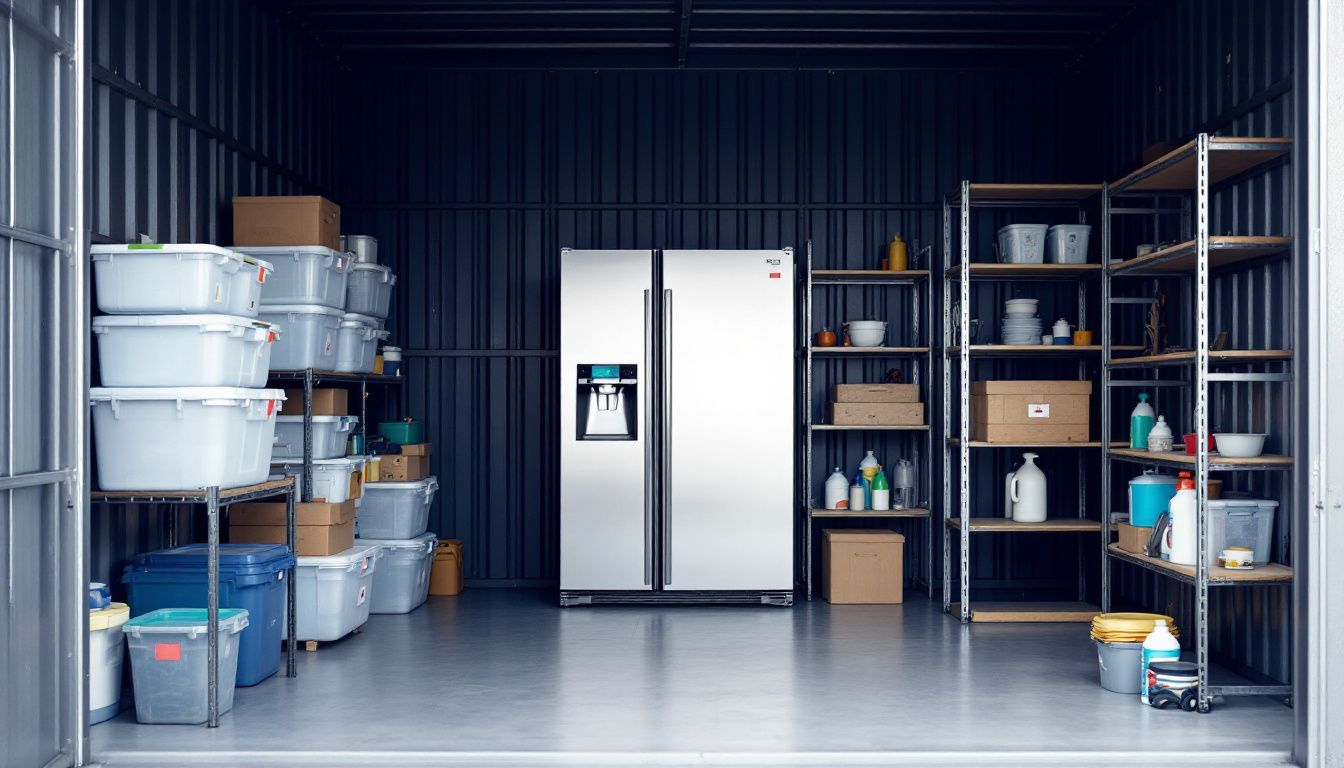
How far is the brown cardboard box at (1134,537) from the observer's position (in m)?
5.56

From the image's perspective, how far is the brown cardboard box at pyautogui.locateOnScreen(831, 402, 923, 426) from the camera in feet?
24.6

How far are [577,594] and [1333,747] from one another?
4.31 m

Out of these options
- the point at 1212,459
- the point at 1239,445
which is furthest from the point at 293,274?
the point at 1239,445

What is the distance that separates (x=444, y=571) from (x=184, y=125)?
126 inches

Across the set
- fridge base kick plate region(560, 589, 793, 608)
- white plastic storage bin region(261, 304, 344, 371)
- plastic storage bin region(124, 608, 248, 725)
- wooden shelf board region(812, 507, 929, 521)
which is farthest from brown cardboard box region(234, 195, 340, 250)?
wooden shelf board region(812, 507, 929, 521)

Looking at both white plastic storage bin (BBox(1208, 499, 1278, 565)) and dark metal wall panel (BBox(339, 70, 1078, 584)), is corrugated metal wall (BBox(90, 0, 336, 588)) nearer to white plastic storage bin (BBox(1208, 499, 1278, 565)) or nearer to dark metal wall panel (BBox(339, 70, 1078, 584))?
dark metal wall panel (BBox(339, 70, 1078, 584))

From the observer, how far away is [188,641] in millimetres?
4469

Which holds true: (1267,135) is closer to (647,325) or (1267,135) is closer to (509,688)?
(647,325)

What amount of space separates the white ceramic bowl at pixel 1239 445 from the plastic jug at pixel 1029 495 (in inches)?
75.5

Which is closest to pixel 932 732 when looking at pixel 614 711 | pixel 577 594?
pixel 614 711

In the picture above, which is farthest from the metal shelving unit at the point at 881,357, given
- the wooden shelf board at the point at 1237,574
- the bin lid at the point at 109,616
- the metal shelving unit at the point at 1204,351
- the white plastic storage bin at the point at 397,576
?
the bin lid at the point at 109,616

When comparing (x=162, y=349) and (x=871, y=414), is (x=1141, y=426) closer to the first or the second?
(x=871, y=414)

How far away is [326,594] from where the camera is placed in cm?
581

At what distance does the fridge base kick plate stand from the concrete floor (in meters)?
0.49
